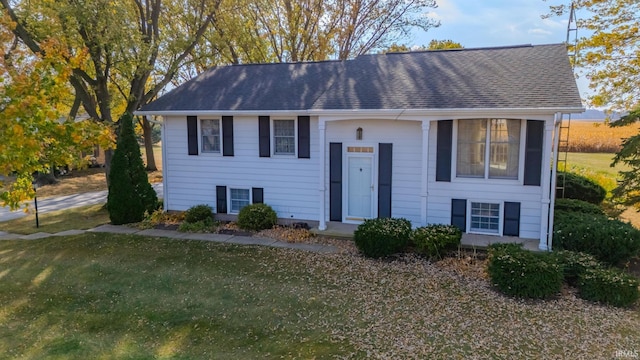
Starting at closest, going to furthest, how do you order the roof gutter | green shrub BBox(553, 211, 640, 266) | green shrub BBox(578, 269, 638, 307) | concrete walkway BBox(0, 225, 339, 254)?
green shrub BBox(578, 269, 638, 307) < green shrub BBox(553, 211, 640, 266) < the roof gutter < concrete walkway BBox(0, 225, 339, 254)

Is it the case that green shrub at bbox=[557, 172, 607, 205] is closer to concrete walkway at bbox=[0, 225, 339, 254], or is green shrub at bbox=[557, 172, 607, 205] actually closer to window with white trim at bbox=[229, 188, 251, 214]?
concrete walkway at bbox=[0, 225, 339, 254]

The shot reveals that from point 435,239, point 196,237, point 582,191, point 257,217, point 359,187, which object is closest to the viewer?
point 435,239

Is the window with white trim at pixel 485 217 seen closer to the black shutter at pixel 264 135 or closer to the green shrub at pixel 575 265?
the green shrub at pixel 575 265

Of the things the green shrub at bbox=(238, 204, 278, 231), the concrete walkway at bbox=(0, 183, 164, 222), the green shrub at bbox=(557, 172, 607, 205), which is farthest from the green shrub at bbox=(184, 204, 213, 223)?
the green shrub at bbox=(557, 172, 607, 205)

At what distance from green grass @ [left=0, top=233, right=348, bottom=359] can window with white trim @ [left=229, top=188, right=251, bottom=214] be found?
2.36 meters

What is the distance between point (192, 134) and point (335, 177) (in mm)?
4693

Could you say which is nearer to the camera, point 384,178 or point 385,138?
point 385,138

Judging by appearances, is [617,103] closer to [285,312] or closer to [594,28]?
[594,28]

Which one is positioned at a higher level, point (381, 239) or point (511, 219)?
point (511, 219)

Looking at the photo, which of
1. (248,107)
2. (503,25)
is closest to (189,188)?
(248,107)

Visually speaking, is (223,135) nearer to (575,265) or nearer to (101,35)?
(101,35)

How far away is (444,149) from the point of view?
1034 cm

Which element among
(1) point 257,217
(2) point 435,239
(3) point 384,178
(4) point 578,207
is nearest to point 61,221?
(1) point 257,217

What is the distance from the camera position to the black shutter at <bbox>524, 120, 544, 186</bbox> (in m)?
9.62
